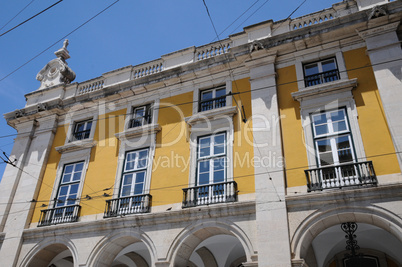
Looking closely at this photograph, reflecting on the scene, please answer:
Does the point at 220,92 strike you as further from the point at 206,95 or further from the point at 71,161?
the point at 71,161

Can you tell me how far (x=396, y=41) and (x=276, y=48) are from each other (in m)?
3.98

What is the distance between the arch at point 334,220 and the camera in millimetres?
9922

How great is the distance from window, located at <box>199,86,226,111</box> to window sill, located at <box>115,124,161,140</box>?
1969mm

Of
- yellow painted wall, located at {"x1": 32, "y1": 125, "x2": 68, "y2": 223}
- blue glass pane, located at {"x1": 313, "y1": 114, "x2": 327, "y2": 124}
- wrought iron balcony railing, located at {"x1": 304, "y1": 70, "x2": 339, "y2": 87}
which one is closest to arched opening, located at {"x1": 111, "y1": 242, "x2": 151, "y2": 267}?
yellow painted wall, located at {"x1": 32, "y1": 125, "x2": 68, "y2": 223}

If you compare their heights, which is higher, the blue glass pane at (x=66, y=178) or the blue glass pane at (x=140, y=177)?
the blue glass pane at (x=66, y=178)

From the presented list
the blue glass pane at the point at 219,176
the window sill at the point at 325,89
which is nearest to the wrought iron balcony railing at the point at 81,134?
the blue glass pane at the point at 219,176

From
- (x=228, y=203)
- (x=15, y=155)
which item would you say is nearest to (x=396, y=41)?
(x=228, y=203)

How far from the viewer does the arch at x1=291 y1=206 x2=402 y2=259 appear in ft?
32.6

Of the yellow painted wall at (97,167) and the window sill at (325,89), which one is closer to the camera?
the window sill at (325,89)

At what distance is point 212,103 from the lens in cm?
1455

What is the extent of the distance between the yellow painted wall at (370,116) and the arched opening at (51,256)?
1121 cm

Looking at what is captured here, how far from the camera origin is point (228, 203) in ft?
38.2

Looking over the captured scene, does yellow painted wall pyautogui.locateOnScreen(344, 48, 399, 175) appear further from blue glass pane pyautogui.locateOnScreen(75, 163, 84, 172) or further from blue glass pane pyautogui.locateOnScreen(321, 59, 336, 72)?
blue glass pane pyautogui.locateOnScreen(75, 163, 84, 172)

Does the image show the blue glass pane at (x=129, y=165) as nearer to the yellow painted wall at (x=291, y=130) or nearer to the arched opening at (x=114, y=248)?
the arched opening at (x=114, y=248)
